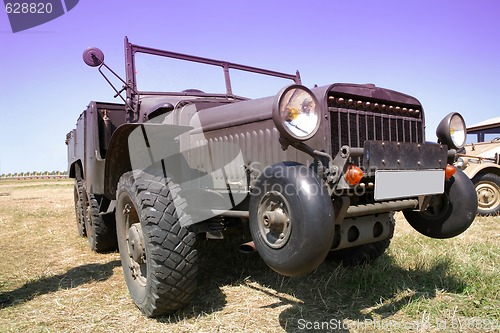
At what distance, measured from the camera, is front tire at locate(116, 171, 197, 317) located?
2303mm

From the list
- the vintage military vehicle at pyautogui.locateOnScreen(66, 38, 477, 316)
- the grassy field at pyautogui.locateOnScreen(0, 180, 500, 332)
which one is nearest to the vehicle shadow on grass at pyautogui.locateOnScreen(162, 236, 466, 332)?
the grassy field at pyautogui.locateOnScreen(0, 180, 500, 332)

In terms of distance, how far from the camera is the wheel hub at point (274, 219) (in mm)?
1934

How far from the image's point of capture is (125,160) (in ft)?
9.70

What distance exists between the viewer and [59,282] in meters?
3.27

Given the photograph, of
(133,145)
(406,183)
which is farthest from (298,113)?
(133,145)

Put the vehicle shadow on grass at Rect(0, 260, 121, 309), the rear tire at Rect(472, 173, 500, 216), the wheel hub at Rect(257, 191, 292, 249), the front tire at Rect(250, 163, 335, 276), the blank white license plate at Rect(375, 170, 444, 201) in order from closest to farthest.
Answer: the front tire at Rect(250, 163, 335, 276), the wheel hub at Rect(257, 191, 292, 249), the blank white license plate at Rect(375, 170, 444, 201), the vehicle shadow on grass at Rect(0, 260, 121, 309), the rear tire at Rect(472, 173, 500, 216)

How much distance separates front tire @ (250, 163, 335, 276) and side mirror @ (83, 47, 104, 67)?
178 centimetres

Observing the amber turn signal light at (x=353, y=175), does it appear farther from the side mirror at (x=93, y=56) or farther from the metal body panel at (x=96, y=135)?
the metal body panel at (x=96, y=135)

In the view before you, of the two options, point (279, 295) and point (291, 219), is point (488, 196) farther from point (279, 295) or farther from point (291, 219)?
point (291, 219)

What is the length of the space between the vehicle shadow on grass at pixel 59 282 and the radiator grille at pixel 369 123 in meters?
2.39

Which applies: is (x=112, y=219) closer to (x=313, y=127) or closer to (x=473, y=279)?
(x=313, y=127)

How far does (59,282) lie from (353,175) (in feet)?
8.78

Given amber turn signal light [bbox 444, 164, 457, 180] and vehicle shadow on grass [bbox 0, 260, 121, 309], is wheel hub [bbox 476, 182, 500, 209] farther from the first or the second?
vehicle shadow on grass [bbox 0, 260, 121, 309]

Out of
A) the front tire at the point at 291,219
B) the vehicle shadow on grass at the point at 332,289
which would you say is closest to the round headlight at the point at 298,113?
the front tire at the point at 291,219
